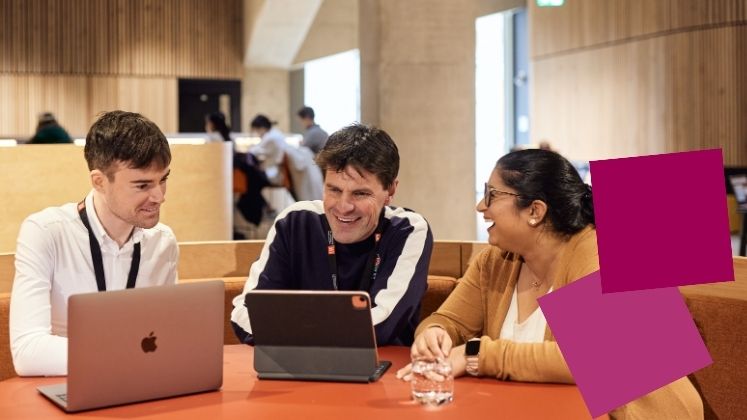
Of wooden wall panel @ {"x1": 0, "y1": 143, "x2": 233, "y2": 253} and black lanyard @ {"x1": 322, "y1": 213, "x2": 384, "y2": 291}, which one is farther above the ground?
wooden wall panel @ {"x1": 0, "y1": 143, "x2": 233, "y2": 253}

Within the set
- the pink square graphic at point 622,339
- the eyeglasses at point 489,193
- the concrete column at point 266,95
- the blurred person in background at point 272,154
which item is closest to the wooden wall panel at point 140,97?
the concrete column at point 266,95

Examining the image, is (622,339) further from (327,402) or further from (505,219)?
(505,219)

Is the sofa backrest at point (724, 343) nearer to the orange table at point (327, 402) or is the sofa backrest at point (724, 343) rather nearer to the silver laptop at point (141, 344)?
the orange table at point (327, 402)

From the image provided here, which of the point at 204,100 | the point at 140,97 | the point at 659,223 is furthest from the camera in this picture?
the point at 204,100

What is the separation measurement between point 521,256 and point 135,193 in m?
1.07

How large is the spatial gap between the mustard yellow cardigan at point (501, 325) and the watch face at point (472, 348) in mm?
25

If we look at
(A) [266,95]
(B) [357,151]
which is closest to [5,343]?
(B) [357,151]

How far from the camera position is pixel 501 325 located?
2.74 meters

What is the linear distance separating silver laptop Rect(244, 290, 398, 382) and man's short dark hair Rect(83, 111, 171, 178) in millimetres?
541

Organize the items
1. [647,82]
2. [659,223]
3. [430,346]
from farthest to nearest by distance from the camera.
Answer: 1. [647,82]
2. [430,346]
3. [659,223]

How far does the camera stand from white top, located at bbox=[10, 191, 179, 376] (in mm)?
2500

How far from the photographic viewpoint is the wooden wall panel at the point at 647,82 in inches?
492

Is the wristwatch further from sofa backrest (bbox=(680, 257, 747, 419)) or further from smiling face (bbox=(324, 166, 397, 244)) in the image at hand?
sofa backrest (bbox=(680, 257, 747, 419))

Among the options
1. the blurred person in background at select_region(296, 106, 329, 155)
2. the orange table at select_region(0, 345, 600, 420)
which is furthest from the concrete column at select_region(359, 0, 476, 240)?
the orange table at select_region(0, 345, 600, 420)
